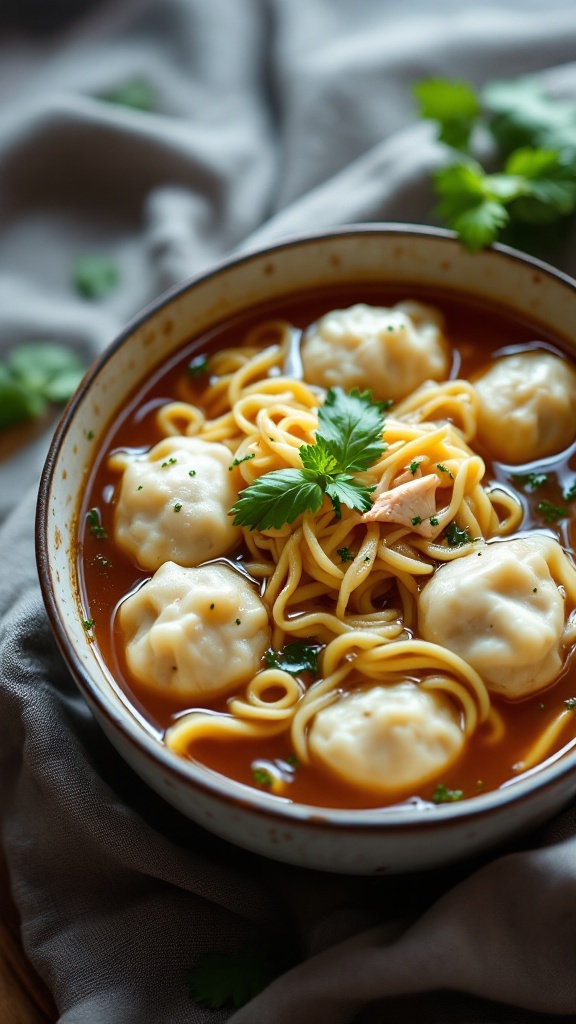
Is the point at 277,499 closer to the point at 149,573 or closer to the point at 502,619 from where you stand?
the point at 149,573

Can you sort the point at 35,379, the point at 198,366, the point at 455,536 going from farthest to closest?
1. the point at 35,379
2. the point at 198,366
3. the point at 455,536

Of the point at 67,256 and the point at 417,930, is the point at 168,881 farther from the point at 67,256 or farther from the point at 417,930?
the point at 67,256

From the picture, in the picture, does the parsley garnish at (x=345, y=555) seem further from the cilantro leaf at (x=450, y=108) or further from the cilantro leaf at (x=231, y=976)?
the cilantro leaf at (x=450, y=108)

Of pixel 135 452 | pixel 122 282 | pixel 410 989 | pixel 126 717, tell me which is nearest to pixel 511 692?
pixel 410 989

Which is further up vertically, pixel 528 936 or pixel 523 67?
pixel 523 67

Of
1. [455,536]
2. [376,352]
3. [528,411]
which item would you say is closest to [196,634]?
[455,536]

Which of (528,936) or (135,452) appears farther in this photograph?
(135,452)

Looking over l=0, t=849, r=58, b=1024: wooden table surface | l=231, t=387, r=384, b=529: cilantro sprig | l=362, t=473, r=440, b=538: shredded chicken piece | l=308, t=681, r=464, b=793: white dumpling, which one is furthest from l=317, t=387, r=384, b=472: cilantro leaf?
l=0, t=849, r=58, b=1024: wooden table surface
